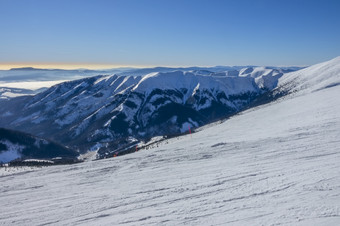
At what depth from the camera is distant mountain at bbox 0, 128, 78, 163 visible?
138 metres

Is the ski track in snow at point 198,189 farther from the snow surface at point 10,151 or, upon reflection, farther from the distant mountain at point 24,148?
the distant mountain at point 24,148

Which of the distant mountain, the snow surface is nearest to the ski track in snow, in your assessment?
the snow surface

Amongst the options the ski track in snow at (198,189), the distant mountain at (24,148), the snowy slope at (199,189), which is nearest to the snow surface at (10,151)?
the distant mountain at (24,148)

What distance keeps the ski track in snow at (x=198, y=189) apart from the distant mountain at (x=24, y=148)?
123496mm

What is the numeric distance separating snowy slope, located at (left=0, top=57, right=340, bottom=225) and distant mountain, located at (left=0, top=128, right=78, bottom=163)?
123m

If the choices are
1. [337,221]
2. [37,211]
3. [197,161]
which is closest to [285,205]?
[337,221]

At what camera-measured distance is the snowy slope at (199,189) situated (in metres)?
17.2

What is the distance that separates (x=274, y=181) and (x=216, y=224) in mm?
8518

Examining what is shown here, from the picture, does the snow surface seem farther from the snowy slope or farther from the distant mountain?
the snowy slope

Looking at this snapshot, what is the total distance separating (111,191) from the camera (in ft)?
82.5

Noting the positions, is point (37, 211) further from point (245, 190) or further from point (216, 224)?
point (245, 190)

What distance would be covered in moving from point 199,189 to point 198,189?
93 mm

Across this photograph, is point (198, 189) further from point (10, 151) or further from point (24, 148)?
point (24, 148)

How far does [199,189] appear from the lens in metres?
22.4
